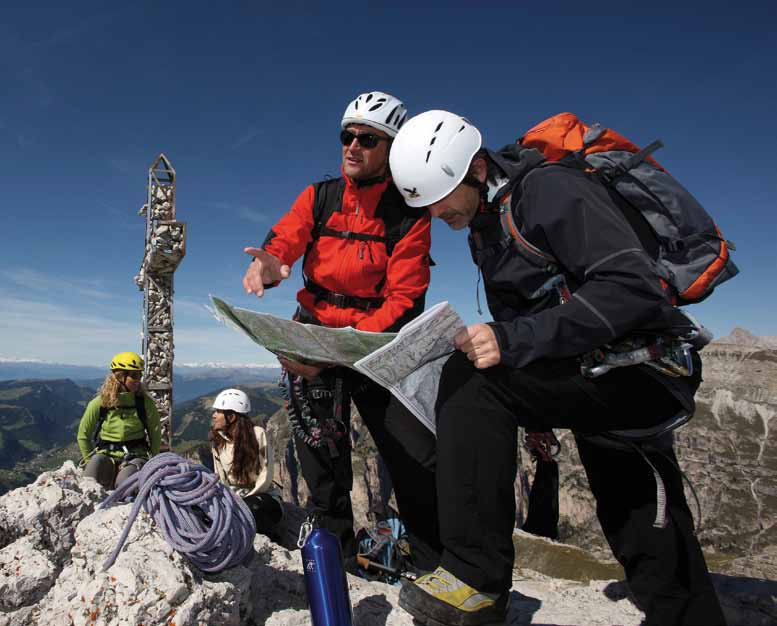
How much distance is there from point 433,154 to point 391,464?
3.07 metres

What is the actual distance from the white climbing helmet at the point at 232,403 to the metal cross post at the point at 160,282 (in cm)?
629

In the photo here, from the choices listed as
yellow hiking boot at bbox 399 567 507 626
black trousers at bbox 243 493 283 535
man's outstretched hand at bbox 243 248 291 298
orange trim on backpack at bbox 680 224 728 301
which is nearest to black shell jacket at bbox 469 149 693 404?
orange trim on backpack at bbox 680 224 728 301

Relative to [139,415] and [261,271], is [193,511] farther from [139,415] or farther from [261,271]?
[139,415]

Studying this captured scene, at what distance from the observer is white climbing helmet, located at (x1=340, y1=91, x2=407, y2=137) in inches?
217

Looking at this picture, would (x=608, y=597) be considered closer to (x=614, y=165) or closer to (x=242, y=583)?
(x=242, y=583)

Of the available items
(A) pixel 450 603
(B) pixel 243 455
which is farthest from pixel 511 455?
(B) pixel 243 455

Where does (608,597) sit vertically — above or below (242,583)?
below

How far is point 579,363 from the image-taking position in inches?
122

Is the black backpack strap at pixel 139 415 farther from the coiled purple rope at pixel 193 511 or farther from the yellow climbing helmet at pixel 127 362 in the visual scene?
the coiled purple rope at pixel 193 511

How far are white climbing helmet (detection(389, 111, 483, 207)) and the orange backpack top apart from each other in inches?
25.7

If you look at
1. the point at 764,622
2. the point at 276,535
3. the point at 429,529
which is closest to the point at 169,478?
the point at 429,529

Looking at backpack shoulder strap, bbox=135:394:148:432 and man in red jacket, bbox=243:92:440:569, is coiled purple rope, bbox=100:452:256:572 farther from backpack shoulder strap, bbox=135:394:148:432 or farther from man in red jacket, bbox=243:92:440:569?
backpack shoulder strap, bbox=135:394:148:432

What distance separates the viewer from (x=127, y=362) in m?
11.4

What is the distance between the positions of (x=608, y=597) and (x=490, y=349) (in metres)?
4.68
